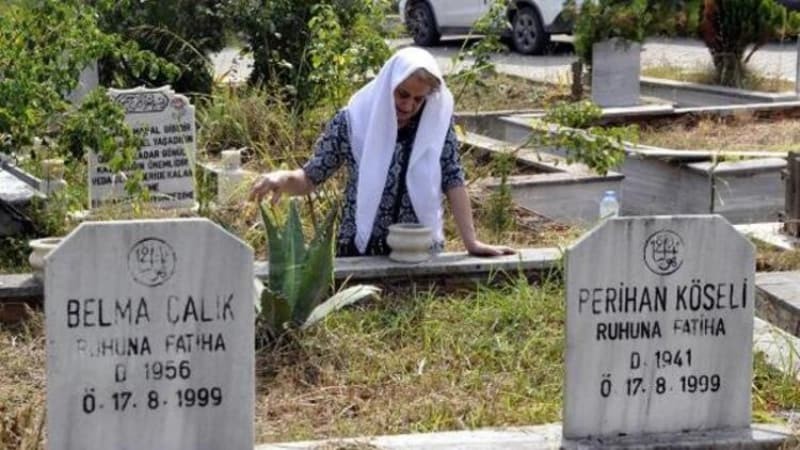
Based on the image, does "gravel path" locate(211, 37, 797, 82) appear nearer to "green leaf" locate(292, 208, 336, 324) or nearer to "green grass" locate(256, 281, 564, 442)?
"green grass" locate(256, 281, 564, 442)

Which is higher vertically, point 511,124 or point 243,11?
point 243,11

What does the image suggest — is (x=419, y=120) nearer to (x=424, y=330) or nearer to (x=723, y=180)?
(x=424, y=330)

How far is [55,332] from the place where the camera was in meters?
4.50

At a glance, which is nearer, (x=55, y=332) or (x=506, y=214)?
(x=55, y=332)

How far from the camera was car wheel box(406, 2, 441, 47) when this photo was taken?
24.0 meters

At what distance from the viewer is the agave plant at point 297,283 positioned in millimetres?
5914

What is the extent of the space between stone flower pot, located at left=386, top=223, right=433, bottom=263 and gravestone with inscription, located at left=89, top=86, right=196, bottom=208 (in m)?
2.06

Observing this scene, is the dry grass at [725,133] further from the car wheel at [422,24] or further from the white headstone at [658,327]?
the car wheel at [422,24]

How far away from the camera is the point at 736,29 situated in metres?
15.9

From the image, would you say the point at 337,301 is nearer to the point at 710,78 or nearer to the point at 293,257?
the point at 293,257

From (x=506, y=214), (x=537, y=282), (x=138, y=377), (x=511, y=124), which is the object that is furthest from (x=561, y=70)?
(x=138, y=377)

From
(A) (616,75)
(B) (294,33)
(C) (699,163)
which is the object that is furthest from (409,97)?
(A) (616,75)

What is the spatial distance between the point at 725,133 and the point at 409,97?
654 cm

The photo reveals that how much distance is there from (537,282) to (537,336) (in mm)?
710
